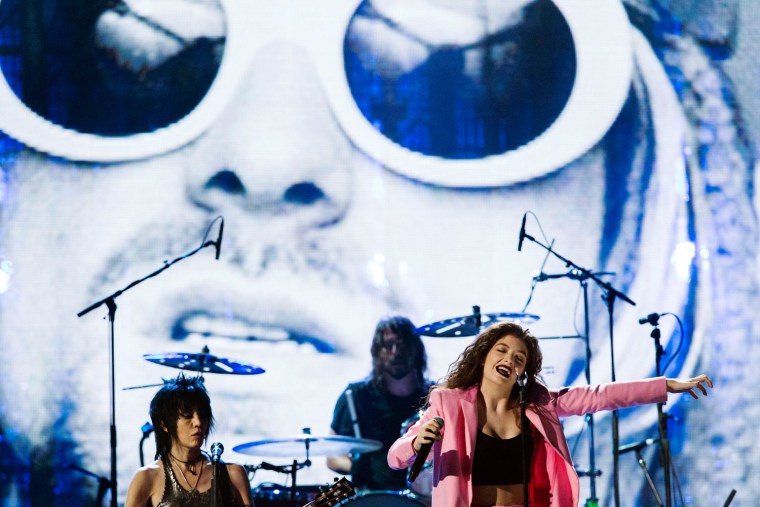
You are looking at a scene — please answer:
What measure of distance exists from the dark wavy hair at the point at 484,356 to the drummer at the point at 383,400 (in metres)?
2.32

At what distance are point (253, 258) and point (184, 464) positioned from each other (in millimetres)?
2899

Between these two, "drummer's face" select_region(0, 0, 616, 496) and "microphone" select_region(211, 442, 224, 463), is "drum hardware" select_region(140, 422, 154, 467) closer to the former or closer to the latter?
"drummer's face" select_region(0, 0, 616, 496)

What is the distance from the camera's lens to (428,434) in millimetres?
3516

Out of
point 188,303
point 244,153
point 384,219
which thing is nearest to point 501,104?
point 384,219

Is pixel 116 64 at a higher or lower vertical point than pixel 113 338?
higher

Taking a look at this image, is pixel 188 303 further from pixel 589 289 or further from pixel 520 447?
pixel 520 447

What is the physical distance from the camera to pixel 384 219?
7.02m

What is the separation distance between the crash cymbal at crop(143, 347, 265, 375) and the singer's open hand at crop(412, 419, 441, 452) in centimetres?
250

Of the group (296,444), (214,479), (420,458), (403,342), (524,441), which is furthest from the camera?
(403,342)

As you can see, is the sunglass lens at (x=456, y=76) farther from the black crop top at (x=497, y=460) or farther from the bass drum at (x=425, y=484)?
the black crop top at (x=497, y=460)

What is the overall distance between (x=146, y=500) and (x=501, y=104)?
4045 millimetres

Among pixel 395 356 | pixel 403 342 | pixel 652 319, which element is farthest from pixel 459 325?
pixel 652 319

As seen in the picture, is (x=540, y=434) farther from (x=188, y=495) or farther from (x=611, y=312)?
(x=611, y=312)

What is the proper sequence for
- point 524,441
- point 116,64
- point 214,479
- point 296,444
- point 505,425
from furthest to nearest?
point 116,64
point 296,444
point 505,425
point 214,479
point 524,441
